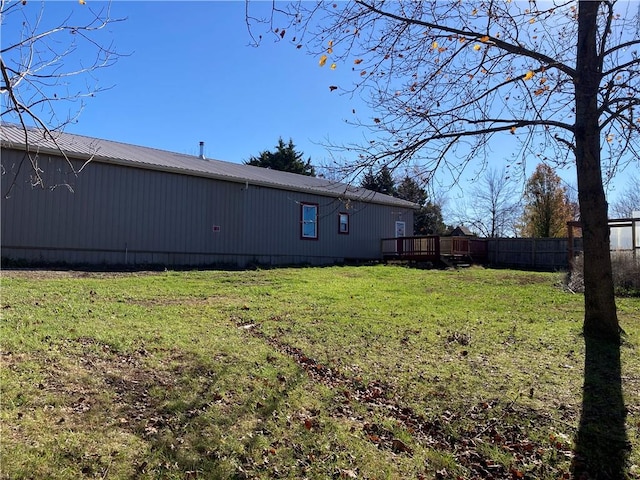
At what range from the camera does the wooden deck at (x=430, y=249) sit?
63.8 feet

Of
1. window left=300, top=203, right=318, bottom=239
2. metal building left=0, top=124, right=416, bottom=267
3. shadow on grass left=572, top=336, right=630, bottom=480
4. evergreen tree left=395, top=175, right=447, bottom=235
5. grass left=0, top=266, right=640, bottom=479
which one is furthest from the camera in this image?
evergreen tree left=395, top=175, right=447, bottom=235

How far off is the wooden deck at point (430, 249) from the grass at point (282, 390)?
11045mm

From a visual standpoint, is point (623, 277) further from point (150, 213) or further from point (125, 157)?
point (125, 157)

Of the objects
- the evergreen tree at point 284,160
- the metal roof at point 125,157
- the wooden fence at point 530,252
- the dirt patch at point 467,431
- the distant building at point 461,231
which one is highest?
the evergreen tree at point 284,160

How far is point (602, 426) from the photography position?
13.2ft

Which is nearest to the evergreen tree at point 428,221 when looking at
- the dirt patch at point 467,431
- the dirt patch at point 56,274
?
the dirt patch at point 56,274

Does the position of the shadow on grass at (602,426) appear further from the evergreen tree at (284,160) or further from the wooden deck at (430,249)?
Answer: the evergreen tree at (284,160)

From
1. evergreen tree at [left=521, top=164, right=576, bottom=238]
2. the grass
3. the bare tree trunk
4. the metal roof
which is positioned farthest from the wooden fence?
the bare tree trunk

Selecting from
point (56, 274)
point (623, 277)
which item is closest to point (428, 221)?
point (623, 277)

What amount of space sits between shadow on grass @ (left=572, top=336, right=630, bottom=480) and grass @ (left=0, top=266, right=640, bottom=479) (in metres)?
0.08

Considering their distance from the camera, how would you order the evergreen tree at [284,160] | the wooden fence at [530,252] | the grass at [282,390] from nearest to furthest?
the grass at [282,390], the wooden fence at [530,252], the evergreen tree at [284,160]

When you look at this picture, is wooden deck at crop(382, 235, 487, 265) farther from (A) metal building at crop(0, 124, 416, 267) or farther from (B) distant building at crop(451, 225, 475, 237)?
(B) distant building at crop(451, 225, 475, 237)

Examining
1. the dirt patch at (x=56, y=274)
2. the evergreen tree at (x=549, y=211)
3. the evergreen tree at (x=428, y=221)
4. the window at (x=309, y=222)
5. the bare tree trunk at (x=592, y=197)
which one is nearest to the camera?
the bare tree trunk at (x=592, y=197)

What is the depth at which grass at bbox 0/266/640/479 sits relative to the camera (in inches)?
132
